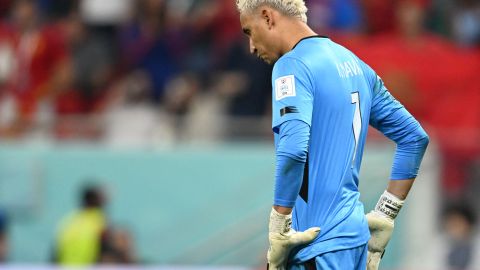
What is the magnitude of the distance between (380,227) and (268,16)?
1.09 m

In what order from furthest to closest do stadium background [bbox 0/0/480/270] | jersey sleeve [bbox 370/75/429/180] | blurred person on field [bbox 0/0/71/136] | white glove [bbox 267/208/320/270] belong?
blurred person on field [bbox 0/0/71/136], stadium background [bbox 0/0/480/270], jersey sleeve [bbox 370/75/429/180], white glove [bbox 267/208/320/270]

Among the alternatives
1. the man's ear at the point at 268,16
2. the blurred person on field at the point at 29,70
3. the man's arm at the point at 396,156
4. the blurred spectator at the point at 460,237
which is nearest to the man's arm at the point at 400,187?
the man's arm at the point at 396,156

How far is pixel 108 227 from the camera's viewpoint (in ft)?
38.1

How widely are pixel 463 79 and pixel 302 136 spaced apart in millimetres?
7253

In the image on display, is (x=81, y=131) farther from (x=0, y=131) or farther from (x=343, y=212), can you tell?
(x=343, y=212)

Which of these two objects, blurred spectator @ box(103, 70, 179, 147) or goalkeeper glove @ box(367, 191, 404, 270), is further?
blurred spectator @ box(103, 70, 179, 147)

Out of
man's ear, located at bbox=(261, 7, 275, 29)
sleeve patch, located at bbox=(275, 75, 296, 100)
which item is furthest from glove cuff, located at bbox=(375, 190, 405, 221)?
man's ear, located at bbox=(261, 7, 275, 29)

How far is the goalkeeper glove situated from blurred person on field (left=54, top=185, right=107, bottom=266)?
592 cm

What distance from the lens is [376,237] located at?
5.42 meters

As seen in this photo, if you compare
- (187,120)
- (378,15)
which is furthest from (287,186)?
(378,15)

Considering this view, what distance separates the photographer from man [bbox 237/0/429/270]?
490 cm

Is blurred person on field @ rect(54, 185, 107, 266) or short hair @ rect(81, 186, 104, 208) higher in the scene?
short hair @ rect(81, 186, 104, 208)

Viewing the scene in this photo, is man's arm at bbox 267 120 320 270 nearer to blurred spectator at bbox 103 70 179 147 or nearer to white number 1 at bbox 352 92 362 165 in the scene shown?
white number 1 at bbox 352 92 362 165

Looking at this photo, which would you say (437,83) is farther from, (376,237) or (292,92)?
(292,92)
